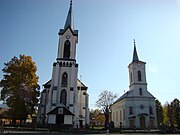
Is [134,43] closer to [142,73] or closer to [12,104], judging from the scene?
[142,73]

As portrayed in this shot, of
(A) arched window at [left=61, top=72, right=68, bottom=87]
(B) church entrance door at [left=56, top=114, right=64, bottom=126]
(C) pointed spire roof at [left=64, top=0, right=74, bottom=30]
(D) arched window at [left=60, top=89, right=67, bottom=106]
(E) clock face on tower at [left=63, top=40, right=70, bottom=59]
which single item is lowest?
(B) church entrance door at [left=56, top=114, right=64, bottom=126]

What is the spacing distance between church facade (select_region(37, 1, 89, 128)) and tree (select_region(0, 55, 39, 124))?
156 inches

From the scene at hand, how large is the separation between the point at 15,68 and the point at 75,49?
49.3 feet

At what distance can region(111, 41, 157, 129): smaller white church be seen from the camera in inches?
1852

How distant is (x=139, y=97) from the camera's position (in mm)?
49438

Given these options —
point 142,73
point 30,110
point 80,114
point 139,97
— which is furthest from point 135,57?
point 30,110

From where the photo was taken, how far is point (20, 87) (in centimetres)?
3475

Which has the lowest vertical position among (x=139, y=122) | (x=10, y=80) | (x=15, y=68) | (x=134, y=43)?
A: (x=139, y=122)

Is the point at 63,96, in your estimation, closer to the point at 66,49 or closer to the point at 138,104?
the point at 66,49

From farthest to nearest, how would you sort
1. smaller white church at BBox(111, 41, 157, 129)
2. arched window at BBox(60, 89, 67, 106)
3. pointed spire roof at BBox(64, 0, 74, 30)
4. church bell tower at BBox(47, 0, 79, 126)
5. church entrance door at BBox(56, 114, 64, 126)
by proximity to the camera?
1. pointed spire roof at BBox(64, 0, 74, 30)
2. smaller white church at BBox(111, 41, 157, 129)
3. arched window at BBox(60, 89, 67, 106)
4. church bell tower at BBox(47, 0, 79, 126)
5. church entrance door at BBox(56, 114, 64, 126)

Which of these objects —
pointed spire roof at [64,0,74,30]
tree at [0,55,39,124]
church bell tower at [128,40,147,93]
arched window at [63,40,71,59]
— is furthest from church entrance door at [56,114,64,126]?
church bell tower at [128,40,147,93]

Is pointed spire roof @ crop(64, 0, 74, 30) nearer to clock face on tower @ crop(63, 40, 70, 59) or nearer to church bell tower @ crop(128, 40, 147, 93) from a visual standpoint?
clock face on tower @ crop(63, 40, 70, 59)

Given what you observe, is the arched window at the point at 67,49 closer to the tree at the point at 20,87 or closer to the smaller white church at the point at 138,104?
the tree at the point at 20,87

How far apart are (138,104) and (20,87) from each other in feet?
97.7
